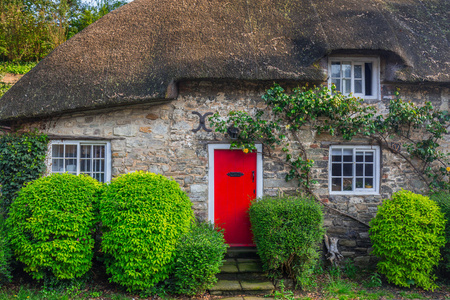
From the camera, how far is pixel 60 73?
5.94m

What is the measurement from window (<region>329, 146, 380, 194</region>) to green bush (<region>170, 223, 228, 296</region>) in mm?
2910

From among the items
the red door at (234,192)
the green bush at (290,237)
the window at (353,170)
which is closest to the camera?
the green bush at (290,237)

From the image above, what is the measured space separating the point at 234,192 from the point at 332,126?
7.52 feet

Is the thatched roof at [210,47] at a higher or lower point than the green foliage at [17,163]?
higher

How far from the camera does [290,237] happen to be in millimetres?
5164

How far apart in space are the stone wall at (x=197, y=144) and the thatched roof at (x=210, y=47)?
1.38ft

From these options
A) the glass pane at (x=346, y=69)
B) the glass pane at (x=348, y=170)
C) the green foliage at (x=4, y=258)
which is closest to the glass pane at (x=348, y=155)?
the glass pane at (x=348, y=170)

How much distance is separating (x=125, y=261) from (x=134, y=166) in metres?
1.95

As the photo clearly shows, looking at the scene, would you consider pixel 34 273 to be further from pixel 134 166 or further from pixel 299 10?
pixel 299 10

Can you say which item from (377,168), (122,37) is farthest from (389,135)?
(122,37)

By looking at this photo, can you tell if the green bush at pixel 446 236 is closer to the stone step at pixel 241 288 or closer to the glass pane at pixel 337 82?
the glass pane at pixel 337 82

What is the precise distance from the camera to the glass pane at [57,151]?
6164mm

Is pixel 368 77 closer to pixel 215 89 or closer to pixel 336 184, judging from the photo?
pixel 336 184

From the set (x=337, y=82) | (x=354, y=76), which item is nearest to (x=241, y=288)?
(x=337, y=82)
